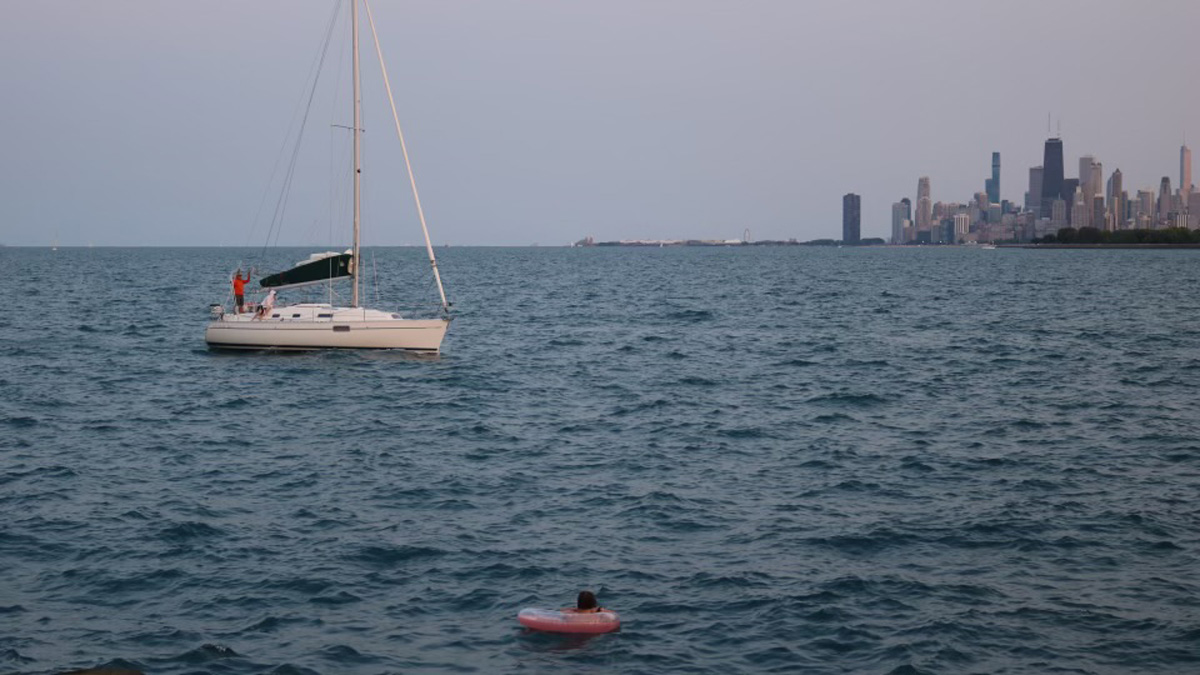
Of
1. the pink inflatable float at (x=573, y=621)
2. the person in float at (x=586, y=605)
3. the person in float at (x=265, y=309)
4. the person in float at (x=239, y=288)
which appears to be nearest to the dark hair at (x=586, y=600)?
the person in float at (x=586, y=605)

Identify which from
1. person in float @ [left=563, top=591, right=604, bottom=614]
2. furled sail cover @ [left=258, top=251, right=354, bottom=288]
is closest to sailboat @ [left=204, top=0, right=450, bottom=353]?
furled sail cover @ [left=258, top=251, right=354, bottom=288]

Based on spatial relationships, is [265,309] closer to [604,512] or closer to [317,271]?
[317,271]

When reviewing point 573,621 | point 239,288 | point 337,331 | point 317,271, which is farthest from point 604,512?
point 239,288

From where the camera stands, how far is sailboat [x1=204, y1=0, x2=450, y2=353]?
1607 inches

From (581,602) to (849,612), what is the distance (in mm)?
3469

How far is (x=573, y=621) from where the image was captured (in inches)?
565

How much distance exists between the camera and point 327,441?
26.9m

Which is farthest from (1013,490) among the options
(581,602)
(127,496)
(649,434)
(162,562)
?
(127,496)

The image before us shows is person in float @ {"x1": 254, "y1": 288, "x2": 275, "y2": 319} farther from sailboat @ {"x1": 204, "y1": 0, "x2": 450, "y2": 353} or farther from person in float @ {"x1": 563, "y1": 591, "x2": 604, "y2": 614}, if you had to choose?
person in float @ {"x1": 563, "y1": 591, "x2": 604, "y2": 614}

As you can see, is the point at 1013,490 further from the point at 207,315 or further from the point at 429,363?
the point at 207,315

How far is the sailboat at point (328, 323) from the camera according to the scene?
40.8m

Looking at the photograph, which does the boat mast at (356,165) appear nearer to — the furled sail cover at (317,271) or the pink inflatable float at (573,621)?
the furled sail cover at (317,271)

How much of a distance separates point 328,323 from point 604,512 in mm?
23041

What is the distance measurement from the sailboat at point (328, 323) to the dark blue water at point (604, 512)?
0.61 metres
